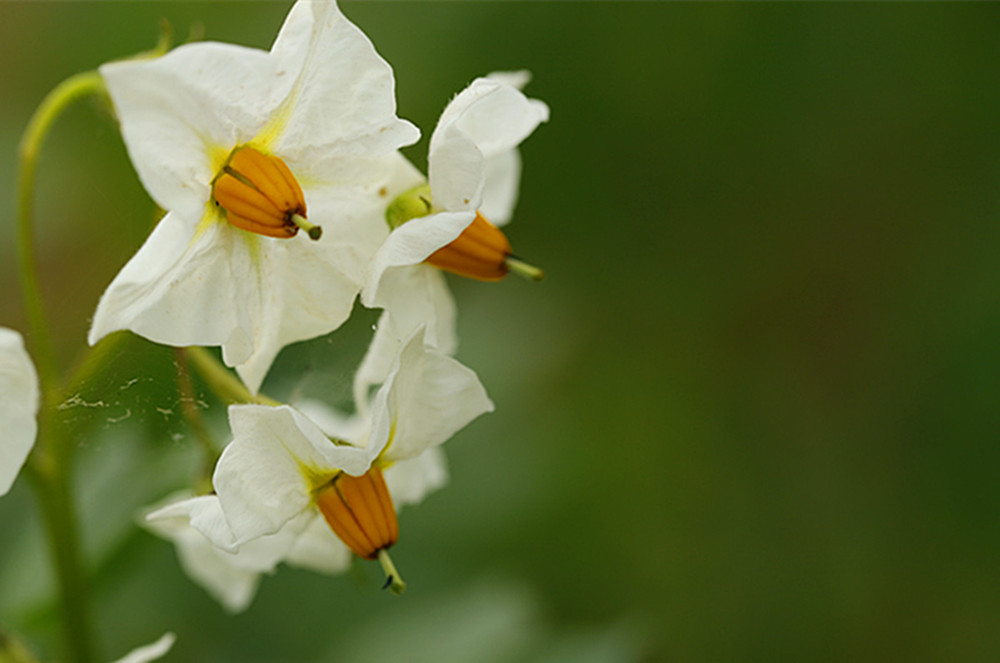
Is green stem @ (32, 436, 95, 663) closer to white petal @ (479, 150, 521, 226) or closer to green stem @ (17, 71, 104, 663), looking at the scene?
green stem @ (17, 71, 104, 663)

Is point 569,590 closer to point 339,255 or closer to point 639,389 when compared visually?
point 639,389

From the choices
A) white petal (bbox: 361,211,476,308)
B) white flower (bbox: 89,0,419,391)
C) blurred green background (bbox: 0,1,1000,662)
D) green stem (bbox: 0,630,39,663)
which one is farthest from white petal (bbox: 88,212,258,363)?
blurred green background (bbox: 0,1,1000,662)

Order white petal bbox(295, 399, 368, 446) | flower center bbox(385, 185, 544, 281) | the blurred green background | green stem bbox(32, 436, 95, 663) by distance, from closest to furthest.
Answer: flower center bbox(385, 185, 544, 281)
green stem bbox(32, 436, 95, 663)
white petal bbox(295, 399, 368, 446)
the blurred green background

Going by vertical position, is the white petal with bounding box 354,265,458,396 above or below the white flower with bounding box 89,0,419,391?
below

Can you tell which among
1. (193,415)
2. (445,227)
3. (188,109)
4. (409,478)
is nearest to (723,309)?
(409,478)

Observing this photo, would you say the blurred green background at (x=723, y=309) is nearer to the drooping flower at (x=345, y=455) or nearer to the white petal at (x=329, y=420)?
the white petal at (x=329, y=420)

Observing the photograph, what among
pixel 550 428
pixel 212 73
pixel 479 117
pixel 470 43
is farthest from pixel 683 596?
pixel 212 73

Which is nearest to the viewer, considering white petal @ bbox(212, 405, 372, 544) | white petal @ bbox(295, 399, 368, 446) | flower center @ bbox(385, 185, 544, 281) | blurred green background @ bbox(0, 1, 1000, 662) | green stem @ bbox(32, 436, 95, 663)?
white petal @ bbox(212, 405, 372, 544)
